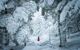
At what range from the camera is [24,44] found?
23.8ft

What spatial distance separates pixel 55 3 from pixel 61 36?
154cm

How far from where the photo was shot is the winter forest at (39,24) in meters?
7.21

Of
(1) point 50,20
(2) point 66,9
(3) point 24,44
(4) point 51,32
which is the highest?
(2) point 66,9

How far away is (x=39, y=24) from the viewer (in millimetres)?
7434

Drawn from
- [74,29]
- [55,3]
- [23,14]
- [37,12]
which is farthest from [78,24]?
[23,14]

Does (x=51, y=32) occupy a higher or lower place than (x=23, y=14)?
lower

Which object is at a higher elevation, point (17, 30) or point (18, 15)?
point (18, 15)

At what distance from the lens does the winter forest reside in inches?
284

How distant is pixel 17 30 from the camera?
7484mm

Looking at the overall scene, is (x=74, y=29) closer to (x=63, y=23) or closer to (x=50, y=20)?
(x=63, y=23)

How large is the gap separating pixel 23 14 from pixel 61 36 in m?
2.01

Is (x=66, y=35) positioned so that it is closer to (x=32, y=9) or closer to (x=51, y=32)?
(x=51, y=32)

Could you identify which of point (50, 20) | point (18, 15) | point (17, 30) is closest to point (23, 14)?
point (18, 15)

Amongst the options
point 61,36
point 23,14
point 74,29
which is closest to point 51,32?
point 61,36
